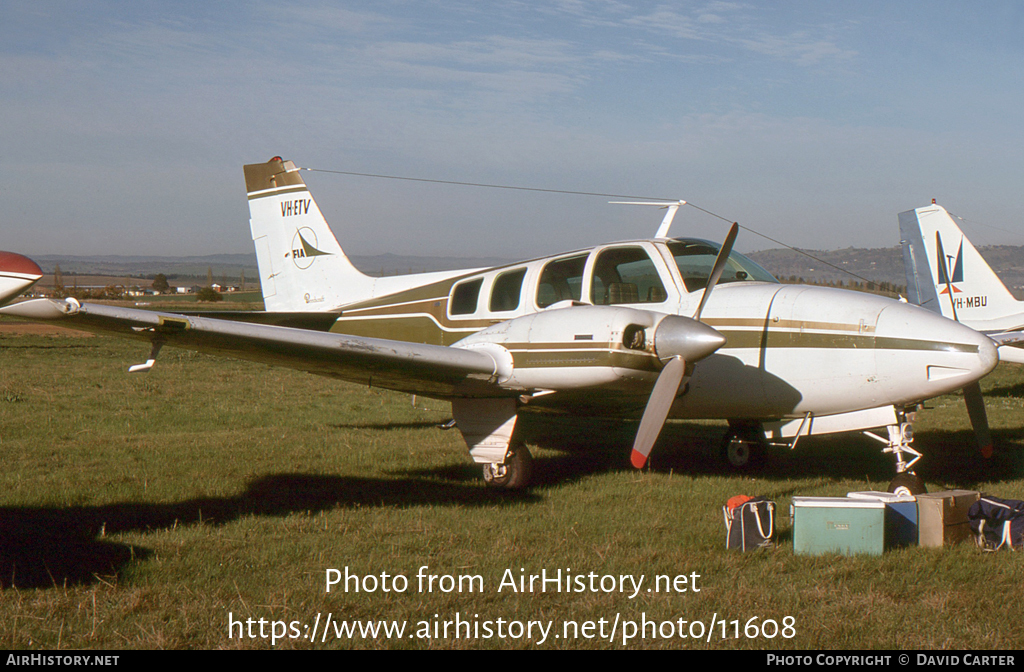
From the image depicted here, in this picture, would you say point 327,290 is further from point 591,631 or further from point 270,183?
point 591,631

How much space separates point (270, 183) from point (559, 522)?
827 centimetres

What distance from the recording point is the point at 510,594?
473 centimetres

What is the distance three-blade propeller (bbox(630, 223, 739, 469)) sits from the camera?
6.37 m

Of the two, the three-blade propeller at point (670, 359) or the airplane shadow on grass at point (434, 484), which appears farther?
the three-blade propeller at point (670, 359)

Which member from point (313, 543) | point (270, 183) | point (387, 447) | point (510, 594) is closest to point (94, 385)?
point (270, 183)

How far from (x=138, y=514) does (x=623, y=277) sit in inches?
198

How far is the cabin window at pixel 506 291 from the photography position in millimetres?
8781

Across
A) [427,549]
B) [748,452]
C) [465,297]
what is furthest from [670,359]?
[465,297]

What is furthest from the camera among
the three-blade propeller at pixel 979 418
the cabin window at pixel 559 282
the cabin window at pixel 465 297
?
the cabin window at pixel 465 297

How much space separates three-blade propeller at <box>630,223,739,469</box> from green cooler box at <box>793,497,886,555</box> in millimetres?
1327

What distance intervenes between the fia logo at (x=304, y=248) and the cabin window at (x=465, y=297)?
11.5 ft

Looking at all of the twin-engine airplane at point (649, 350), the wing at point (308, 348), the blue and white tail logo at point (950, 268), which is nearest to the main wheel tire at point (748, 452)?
the twin-engine airplane at point (649, 350)

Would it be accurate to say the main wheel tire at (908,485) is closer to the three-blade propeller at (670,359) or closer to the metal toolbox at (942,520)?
the metal toolbox at (942,520)

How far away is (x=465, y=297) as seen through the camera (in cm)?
934
